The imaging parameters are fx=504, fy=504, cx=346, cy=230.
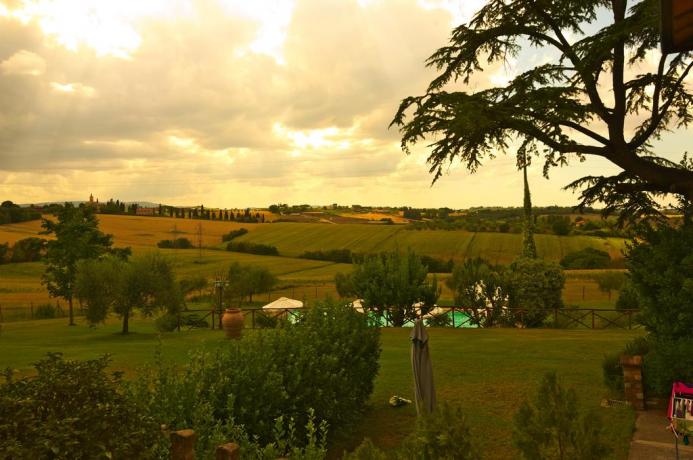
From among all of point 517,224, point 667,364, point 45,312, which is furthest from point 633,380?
point 517,224

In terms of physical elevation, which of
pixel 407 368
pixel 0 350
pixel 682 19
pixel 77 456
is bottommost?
pixel 0 350

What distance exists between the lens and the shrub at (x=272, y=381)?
6.99 meters

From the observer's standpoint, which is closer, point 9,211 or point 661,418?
point 661,418

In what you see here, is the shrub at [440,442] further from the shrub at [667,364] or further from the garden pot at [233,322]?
the garden pot at [233,322]

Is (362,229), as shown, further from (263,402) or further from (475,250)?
(263,402)

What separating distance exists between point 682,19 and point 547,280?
83.4 ft

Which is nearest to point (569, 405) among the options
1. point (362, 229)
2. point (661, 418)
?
point (661, 418)

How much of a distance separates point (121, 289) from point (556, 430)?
1125 inches

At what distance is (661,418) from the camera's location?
32.0ft

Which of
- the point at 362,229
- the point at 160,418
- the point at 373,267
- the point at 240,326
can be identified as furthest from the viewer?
the point at 362,229

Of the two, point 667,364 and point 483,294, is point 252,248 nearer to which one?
point 483,294

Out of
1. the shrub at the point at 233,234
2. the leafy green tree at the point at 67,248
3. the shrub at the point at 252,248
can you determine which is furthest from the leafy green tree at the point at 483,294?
the shrub at the point at 233,234

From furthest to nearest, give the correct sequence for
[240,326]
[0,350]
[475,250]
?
[475,250], [0,350], [240,326]

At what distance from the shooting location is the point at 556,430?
3.91 m
